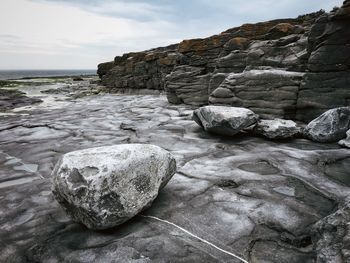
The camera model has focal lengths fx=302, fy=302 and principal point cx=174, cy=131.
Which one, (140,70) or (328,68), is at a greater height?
(328,68)

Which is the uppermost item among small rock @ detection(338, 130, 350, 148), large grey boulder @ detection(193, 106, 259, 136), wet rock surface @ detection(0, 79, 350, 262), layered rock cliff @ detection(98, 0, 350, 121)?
layered rock cliff @ detection(98, 0, 350, 121)

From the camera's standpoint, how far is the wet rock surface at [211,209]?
3.30 metres

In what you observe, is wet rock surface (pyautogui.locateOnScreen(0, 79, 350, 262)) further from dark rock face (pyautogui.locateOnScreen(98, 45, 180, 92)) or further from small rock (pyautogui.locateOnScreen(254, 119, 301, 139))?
dark rock face (pyautogui.locateOnScreen(98, 45, 180, 92))

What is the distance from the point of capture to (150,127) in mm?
9992

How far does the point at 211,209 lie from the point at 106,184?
4.93ft

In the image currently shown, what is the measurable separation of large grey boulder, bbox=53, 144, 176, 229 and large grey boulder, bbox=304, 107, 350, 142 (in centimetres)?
501

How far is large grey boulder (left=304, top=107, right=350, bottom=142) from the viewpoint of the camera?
7332mm

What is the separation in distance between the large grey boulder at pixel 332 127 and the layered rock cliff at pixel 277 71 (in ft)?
4.32

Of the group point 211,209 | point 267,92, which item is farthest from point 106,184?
point 267,92

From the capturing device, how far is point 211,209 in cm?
416

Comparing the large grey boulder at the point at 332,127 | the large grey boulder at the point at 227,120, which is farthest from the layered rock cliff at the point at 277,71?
the large grey boulder at the point at 227,120

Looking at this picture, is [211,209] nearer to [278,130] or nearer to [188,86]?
[278,130]

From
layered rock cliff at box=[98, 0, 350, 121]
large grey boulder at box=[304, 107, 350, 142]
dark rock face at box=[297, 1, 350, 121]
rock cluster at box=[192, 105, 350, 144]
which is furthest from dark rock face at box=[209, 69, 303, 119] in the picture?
large grey boulder at box=[304, 107, 350, 142]

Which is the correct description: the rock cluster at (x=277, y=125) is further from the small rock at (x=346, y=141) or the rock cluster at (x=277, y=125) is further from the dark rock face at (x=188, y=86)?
the dark rock face at (x=188, y=86)
